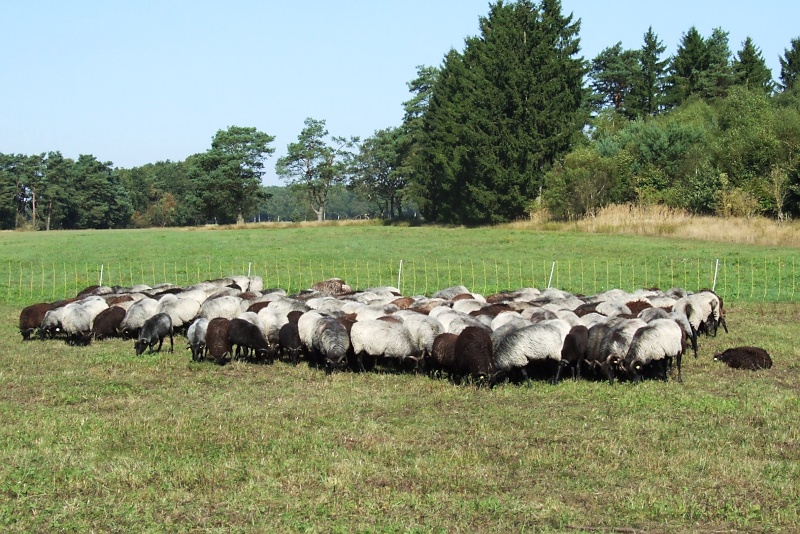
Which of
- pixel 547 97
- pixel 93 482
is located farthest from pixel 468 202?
pixel 93 482

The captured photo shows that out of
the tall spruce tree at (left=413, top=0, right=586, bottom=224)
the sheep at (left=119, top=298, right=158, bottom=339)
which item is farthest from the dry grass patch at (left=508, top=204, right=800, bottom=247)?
the sheep at (left=119, top=298, right=158, bottom=339)

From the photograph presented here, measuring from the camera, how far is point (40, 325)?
1766cm

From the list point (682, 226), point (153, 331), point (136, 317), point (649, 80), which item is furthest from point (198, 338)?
point (649, 80)

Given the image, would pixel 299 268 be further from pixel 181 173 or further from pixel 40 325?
pixel 181 173

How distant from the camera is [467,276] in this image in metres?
30.2

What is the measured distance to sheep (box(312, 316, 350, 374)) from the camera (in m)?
13.6

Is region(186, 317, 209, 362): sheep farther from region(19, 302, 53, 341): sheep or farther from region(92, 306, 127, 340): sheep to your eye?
region(19, 302, 53, 341): sheep

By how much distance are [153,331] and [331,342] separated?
422 centimetres

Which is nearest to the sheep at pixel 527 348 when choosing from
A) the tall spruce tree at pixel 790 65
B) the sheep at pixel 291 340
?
the sheep at pixel 291 340

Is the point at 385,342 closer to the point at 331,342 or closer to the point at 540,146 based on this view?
the point at 331,342

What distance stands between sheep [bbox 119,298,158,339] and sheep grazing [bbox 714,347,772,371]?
11622 millimetres

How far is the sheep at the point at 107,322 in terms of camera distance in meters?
17.1

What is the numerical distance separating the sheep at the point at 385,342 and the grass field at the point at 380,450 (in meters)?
0.47

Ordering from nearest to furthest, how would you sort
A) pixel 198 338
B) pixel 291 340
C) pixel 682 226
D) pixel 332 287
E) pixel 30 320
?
1. pixel 291 340
2. pixel 198 338
3. pixel 30 320
4. pixel 332 287
5. pixel 682 226
